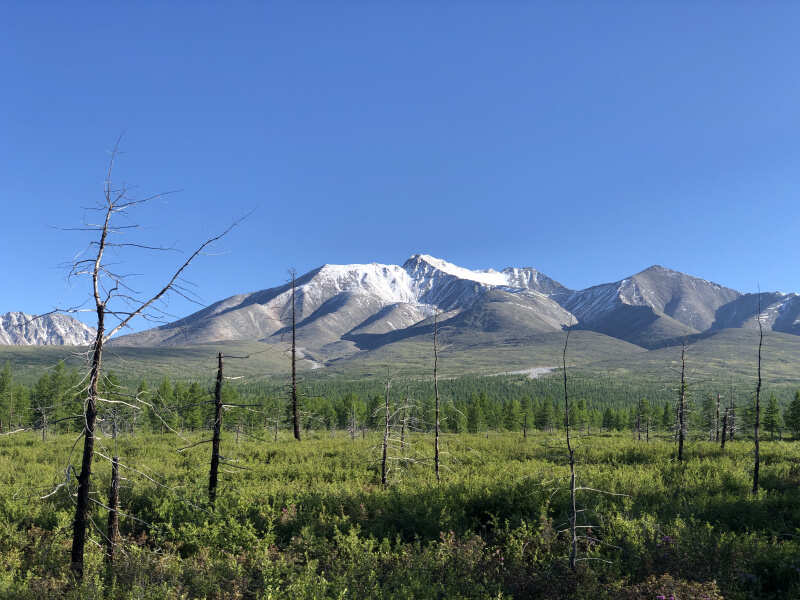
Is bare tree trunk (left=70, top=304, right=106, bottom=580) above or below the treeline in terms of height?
above

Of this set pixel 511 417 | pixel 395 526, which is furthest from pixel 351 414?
pixel 395 526

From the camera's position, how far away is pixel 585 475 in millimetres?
19406

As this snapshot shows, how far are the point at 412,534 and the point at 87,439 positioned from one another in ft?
34.8

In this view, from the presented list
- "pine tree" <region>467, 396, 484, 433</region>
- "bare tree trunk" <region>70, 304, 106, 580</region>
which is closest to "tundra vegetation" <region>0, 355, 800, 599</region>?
"bare tree trunk" <region>70, 304, 106, 580</region>

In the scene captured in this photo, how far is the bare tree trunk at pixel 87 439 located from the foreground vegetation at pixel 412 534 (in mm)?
539

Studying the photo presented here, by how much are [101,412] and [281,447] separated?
21967mm

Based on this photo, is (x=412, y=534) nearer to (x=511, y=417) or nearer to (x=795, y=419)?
(x=511, y=417)

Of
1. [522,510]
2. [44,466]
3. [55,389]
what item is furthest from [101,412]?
[55,389]

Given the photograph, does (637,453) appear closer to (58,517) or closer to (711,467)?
(711,467)

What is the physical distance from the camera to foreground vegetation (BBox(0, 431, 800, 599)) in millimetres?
9602

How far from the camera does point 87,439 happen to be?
833cm

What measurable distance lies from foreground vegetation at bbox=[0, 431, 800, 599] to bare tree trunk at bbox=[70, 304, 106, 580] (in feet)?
1.77

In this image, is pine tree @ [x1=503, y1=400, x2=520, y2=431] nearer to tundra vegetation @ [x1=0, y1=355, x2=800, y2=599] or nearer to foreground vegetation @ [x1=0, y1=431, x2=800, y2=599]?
tundra vegetation @ [x1=0, y1=355, x2=800, y2=599]

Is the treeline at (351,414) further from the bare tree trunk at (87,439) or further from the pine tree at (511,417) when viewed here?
the bare tree trunk at (87,439)
